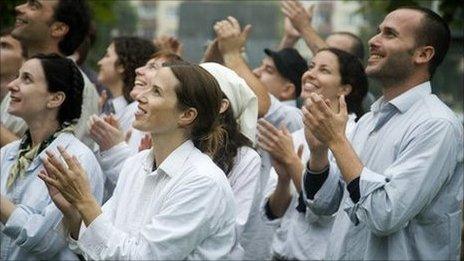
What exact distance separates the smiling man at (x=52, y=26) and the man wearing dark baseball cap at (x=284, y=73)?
50.2 inches

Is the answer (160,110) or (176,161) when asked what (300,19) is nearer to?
(160,110)

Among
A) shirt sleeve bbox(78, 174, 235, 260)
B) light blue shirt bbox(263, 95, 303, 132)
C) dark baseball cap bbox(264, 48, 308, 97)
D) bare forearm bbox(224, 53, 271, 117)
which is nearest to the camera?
shirt sleeve bbox(78, 174, 235, 260)

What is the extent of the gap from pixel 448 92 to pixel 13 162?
5066 mm

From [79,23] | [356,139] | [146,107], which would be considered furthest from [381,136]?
[79,23]

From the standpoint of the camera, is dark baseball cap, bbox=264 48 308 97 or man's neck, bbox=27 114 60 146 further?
dark baseball cap, bbox=264 48 308 97

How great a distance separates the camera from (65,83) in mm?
6488

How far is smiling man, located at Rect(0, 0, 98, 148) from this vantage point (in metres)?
7.88

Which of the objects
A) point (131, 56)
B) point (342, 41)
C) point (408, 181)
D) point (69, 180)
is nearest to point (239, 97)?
point (408, 181)

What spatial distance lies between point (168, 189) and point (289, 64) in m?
3.42

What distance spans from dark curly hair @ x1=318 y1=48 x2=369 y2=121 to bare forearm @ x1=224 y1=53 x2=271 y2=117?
0.45 m

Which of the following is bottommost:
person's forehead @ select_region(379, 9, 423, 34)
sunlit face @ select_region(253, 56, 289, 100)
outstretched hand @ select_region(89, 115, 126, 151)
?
sunlit face @ select_region(253, 56, 289, 100)

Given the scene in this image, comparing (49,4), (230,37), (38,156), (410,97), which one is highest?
(410,97)

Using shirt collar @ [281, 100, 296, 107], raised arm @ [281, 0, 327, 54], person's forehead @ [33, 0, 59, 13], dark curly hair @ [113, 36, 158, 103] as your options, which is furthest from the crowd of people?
raised arm @ [281, 0, 327, 54]

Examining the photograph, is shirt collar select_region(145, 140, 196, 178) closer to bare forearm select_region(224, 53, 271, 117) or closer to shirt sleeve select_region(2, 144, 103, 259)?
shirt sleeve select_region(2, 144, 103, 259)
